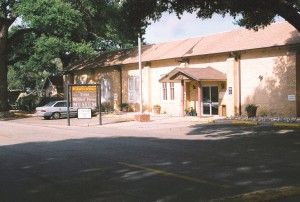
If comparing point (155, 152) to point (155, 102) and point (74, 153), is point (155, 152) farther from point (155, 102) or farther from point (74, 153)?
point (155, 102)

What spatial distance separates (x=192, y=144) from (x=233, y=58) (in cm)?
1378

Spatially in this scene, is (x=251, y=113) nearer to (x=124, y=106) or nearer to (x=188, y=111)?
(x=188, y=111)

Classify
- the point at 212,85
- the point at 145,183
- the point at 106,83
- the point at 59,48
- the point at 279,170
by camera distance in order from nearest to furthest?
1. the point at 145,183
2. the point at 279,170
3. the point at 212,85
4. the point at 59,48
5. the point at 106,83

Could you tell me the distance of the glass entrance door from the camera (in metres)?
28.5

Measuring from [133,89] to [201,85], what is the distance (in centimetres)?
→ 900

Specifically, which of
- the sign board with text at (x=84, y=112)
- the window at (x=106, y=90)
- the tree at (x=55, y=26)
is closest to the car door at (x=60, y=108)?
the tree at (x=55, y=26)

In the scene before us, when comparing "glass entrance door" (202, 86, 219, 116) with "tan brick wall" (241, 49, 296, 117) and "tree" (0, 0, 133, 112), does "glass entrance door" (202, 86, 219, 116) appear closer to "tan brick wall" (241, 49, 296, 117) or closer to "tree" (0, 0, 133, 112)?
"tan brick wall" (241, 49, 296, 117)

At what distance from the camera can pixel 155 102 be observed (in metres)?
33.5

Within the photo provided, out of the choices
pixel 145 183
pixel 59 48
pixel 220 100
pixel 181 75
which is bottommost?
pixel 145 183

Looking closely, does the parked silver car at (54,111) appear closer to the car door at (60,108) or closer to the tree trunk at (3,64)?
the car door at (60,108)

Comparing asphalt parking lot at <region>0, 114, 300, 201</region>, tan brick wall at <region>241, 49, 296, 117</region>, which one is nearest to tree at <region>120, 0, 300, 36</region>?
asphalt parking lot at <region>0, 114, 300, 201</region>

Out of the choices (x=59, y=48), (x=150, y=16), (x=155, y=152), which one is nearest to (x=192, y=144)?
(x=155, y=152)

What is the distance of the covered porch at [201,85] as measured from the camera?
26688mm

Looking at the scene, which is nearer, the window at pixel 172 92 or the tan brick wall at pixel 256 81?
the tan brick wall at pixel 256 81
